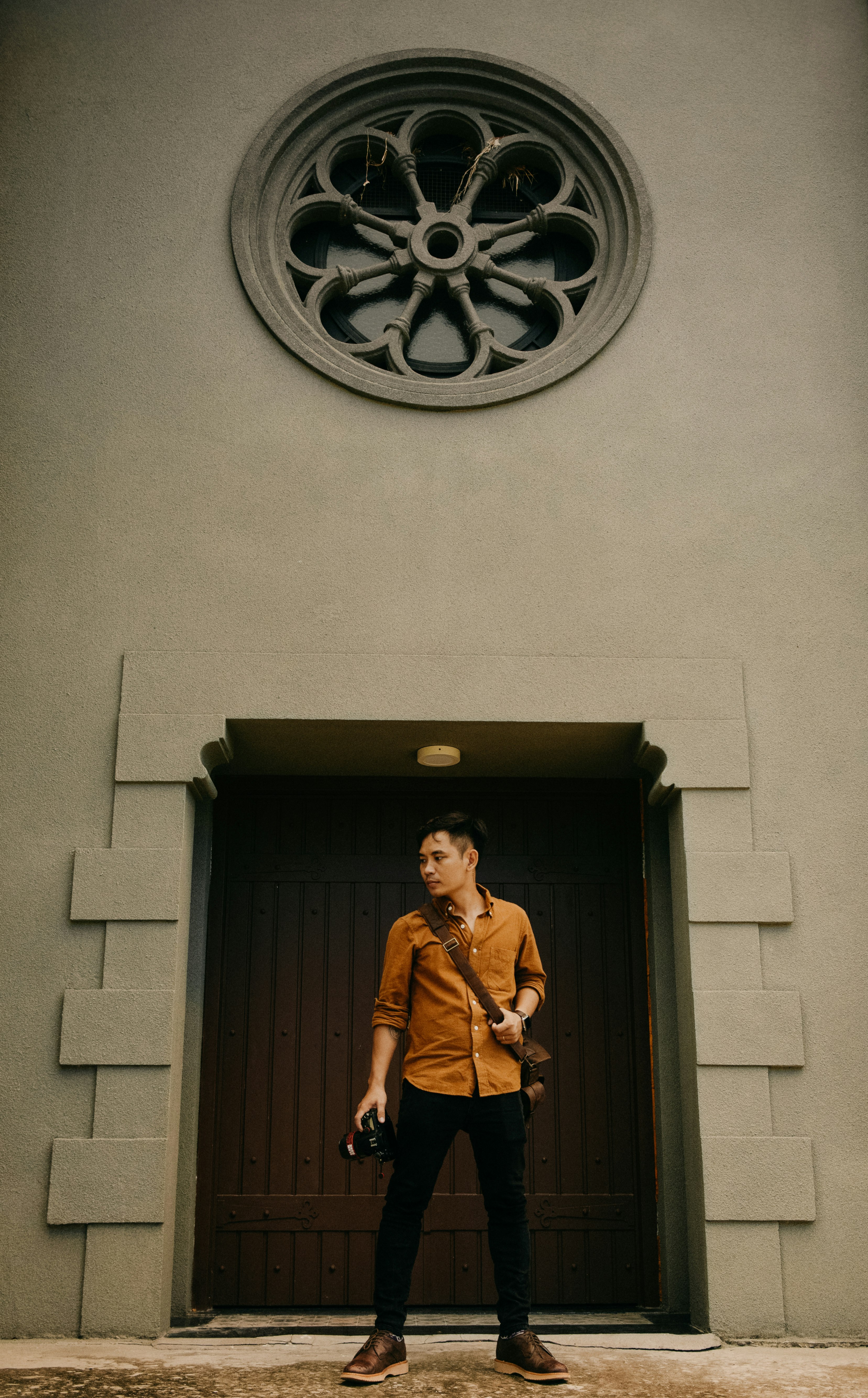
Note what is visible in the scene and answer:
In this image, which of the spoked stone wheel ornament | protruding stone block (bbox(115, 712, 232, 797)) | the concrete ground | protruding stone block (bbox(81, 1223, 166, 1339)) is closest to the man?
the concrete ground

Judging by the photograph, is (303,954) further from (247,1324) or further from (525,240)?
(525,240)

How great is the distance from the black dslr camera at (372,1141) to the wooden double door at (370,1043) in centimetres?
154

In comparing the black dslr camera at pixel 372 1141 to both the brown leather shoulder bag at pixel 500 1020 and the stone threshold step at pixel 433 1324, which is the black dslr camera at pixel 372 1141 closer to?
the brown leather shoulder bag at pixel 500 1020

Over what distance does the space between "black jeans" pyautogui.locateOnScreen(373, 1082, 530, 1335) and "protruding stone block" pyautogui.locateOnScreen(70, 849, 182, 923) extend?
1.43m

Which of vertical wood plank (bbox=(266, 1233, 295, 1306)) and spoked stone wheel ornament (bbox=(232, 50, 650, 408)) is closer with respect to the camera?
vertical wood plank (bbox=(266, 1233, 295, 1306))

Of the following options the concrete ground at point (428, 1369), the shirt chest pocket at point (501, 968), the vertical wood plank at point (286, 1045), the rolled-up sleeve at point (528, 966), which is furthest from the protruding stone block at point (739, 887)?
the vertical wood plank at point (286, 1045)

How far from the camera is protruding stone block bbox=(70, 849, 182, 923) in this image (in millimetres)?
4613

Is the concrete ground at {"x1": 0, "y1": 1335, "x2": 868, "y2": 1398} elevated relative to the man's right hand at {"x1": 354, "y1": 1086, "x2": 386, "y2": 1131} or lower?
lower

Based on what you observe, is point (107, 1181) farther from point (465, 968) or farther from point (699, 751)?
point (699, 751)

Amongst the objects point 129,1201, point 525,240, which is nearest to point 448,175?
point 525,240

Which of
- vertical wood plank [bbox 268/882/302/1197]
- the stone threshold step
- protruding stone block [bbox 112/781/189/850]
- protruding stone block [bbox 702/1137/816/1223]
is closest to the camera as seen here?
protruding stone block [bbox 702/1137/816/1223]

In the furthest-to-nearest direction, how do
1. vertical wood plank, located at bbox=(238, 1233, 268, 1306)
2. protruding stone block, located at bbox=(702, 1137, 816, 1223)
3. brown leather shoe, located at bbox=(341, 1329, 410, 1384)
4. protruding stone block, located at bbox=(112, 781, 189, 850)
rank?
vertical wood plank, located at bbox=(238, 1233, 268, 1306) < protruding stone block, located at bbox=(112, 781, 189, 850) < protruding stone block, located at bbox=(702, 1137, 816, 1223) < brown leather shoe, located at bbox=(341, 1329, 410, 1384)

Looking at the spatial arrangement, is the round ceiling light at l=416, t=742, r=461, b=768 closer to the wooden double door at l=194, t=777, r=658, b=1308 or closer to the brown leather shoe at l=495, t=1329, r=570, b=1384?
the wooden double door at l=194, t=777, r=658, b=1308

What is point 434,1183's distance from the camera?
12.2 feet
